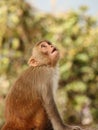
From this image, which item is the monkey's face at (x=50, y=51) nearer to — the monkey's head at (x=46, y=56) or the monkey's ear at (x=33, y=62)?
the monkey's head at (x=46, y=56)

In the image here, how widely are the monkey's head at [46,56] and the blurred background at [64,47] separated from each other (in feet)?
11.8

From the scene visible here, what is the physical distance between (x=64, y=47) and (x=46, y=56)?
4.68 m

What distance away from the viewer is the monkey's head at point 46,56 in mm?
6957

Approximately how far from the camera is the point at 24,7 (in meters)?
12.6

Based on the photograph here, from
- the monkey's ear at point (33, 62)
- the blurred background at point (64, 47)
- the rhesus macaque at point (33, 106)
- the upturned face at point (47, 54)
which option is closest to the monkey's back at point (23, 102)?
the rhesus macaque at point (33, 106)

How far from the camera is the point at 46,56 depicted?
7008 millimetres

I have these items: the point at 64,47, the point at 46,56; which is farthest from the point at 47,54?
the point at 64,47

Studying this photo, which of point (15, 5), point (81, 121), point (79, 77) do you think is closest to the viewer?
point (81, 121)

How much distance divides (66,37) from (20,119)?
17.7 feet

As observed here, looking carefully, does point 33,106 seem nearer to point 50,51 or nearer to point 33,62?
point 33,62

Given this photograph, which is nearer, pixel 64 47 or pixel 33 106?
pixel 33 106

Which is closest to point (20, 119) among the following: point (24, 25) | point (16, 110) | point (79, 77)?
point (16, 110)

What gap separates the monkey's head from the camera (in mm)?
6957

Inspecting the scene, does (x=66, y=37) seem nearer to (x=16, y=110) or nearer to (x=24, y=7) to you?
(x=24, y=7)
